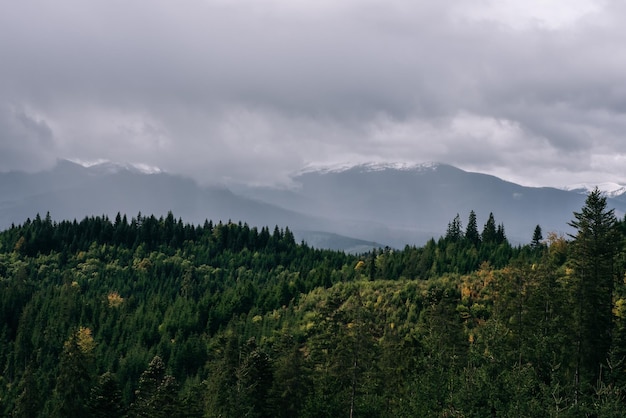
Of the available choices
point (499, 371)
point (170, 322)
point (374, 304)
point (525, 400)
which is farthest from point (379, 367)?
point (170, 322)

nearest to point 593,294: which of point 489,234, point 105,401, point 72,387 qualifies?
point 105,401

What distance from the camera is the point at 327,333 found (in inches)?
2235

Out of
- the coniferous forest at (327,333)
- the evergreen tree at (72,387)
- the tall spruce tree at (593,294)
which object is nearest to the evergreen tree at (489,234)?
the coniferous forest at (327,333)

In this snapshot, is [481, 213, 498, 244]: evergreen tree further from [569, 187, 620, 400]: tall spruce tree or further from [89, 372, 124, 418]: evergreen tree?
[89, 372, 124, 418]: evergreen tree

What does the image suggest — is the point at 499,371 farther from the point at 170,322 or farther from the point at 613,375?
the point at 170,322

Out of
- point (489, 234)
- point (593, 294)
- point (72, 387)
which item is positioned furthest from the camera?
point (489, 234)

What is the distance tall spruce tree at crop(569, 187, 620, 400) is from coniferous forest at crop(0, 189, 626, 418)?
0.12 meters

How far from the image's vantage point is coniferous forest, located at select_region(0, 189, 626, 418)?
4600 cm

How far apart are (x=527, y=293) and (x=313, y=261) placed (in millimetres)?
145644

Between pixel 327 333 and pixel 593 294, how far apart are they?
2434 centimetres

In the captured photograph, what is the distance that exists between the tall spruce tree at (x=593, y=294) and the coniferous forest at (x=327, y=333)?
12cm

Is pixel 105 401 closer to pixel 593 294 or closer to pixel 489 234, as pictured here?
pixel 593 294

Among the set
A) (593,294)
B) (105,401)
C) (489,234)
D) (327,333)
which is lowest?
(105,401)

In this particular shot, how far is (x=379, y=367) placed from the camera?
57562 millimetres
